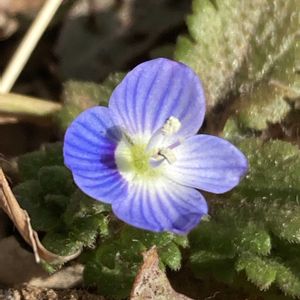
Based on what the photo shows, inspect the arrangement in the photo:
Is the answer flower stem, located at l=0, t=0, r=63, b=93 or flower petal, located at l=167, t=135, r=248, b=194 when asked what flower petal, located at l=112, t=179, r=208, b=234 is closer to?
flower petal, located at l=167, t=135, r=248, b=194

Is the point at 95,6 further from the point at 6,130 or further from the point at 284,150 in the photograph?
the point at 284,150

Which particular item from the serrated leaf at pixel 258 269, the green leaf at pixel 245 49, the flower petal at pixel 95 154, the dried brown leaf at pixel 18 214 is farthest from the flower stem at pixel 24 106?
the serrated leaf at pixel 258 269

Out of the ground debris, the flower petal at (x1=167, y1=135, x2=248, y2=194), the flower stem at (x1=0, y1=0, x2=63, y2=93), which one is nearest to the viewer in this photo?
the flower petal at (x1=167, y1=135, x2=248, y2=194)

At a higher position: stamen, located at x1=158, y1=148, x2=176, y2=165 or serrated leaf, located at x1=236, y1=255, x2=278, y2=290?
stamen, located at x1=158, y1=148, x2=176, y2=165

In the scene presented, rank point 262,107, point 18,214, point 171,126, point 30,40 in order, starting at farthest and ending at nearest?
point 30,40, point 262,107, point 171,126, point 18,214

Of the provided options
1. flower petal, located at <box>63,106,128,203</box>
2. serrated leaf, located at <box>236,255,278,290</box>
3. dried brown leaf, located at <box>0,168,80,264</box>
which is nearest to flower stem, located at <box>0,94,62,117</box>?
flower petal, located at <box>63,106,128,203</box>

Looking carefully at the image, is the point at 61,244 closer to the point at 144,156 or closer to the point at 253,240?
the point at 144,156

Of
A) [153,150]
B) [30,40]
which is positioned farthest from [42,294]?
[30,40]
